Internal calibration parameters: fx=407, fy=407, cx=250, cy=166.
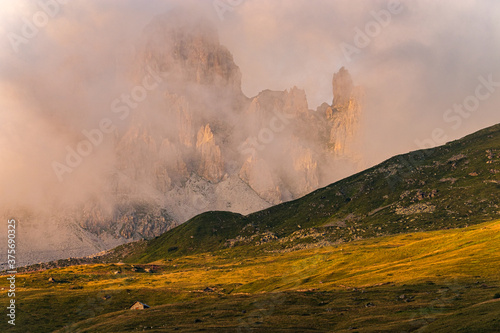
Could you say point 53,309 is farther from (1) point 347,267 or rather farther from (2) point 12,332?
(1) point 347,267

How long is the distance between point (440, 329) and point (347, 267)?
111 metres

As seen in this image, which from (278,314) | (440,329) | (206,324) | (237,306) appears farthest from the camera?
(237,306)

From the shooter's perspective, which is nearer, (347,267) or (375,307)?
(375,307)

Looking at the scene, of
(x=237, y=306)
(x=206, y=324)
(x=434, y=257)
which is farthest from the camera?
(x=434, y=257)

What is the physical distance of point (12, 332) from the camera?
114438 mm

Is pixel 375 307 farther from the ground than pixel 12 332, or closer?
closer

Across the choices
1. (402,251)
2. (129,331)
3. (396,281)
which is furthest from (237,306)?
(402,251)

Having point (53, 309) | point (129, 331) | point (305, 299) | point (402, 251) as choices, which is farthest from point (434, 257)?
point (53, 309)

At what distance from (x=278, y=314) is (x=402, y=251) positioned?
98.2 m

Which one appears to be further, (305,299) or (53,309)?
(53,309)

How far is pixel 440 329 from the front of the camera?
175ft

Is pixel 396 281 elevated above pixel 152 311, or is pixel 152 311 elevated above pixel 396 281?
pixel 152 311

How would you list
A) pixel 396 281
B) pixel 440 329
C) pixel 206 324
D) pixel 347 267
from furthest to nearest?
pixel 347 267 → pixel 396 281 → pixel 206 324 → pixel 440 329

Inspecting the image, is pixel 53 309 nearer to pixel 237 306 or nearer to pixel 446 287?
pixel 237 306
